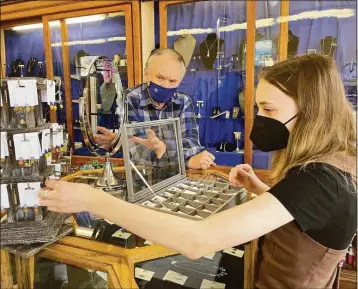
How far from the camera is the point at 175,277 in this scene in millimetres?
767

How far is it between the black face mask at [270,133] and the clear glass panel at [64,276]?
1.44ft

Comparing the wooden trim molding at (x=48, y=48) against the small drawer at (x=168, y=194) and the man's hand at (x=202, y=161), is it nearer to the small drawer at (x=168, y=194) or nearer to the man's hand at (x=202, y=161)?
the small drawer at (x=168, y=194)

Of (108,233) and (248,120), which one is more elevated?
(248,120)

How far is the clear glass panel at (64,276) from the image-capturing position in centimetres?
55

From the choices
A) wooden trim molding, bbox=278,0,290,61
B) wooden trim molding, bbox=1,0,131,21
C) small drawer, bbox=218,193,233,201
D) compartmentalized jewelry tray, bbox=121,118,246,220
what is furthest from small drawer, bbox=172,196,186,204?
wooden trim molding, bbox=278,0,290,61

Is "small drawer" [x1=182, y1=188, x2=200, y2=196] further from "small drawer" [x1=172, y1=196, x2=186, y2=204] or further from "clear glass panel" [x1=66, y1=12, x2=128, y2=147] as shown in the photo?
"clear glass panel" [x1=66, y1=12, x2=128, y2=147]

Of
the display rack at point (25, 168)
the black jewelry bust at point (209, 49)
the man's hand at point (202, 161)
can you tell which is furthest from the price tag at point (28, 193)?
the black jewelry bust at point (209, 49)

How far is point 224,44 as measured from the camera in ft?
4.75

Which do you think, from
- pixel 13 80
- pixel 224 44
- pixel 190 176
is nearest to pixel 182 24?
pixel 224 44

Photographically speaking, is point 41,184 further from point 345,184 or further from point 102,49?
point 345,184

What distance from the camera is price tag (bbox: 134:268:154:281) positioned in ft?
2.08

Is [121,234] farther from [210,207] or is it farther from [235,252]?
[235,252]

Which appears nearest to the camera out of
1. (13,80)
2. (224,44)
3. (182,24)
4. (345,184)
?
(13,80)

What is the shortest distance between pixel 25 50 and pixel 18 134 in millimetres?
224
